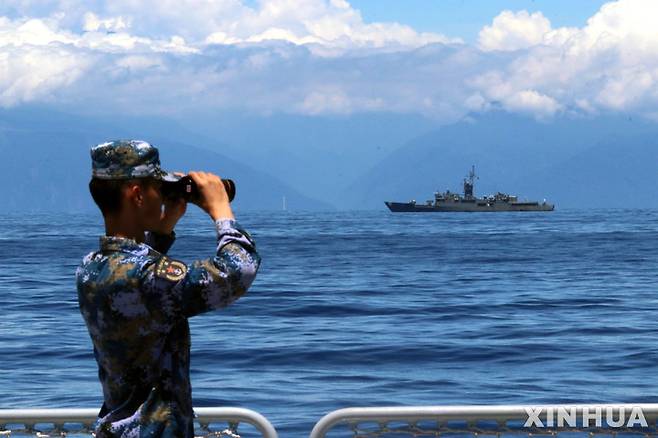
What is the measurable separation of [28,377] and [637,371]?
8.93m

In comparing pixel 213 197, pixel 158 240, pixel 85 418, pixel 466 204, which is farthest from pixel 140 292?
pixel 466 204

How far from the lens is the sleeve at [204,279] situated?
317 cm

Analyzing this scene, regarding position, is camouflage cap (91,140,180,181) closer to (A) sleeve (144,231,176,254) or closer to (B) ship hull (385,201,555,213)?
(A) sleeve (144,231,176,254)

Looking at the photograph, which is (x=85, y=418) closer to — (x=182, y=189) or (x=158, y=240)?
(x=158, y=240)

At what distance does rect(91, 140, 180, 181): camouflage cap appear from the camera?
332 centimetres

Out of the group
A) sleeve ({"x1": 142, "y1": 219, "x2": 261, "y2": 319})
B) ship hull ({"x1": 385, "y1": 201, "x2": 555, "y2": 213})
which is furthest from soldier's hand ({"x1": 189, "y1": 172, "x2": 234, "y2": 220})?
ship hull ({"x1": 385, "y1": 201, "x2": 555, "y2": 213})

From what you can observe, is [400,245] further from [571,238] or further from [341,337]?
[341,337]

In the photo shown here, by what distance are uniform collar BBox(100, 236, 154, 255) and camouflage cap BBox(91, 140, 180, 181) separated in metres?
0.18

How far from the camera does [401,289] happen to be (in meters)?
41.2

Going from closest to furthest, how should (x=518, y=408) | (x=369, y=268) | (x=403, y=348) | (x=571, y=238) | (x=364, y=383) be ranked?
(x=518, y=408) < (x=364, y=383) < (x=403, y=348) < (x=369, y=268) < (x=571, y=238)

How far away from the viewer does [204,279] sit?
3162 millimetres

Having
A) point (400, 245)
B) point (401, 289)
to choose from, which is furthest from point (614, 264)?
point (400, 245)

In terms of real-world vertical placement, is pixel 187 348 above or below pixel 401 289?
above

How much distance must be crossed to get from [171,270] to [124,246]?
214 millimetres
